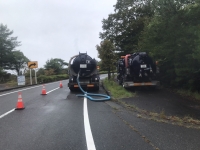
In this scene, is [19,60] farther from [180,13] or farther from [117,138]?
[117,138]

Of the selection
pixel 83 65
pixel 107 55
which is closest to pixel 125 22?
pixel 107 55

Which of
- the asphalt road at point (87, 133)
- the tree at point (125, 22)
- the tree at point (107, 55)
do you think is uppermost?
the tree at point (125, 22)

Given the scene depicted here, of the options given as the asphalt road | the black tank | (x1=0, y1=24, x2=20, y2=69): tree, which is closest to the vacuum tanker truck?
the black tank

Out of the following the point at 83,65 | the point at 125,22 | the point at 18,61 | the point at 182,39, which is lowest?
the point at 83,65

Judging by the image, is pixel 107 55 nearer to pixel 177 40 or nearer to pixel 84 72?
pixel 84 72

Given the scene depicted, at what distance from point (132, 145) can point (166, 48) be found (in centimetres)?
935

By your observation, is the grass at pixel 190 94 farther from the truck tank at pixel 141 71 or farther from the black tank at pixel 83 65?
the black tank at pixel 83 65

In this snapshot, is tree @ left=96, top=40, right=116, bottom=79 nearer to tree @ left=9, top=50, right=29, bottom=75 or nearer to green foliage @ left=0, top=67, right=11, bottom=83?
green foliage @ left=0, top=67, right=11, bottom=83

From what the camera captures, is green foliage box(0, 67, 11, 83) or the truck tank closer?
the truck tank

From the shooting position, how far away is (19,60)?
4700cm

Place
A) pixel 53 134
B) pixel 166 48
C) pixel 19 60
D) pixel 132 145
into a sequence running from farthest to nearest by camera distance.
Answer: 1. pixel 19 60
2. pixel 166 48
3. pixel 53 134
4. pixel 132 145

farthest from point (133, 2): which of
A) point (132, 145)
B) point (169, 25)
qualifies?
point (132, 145)

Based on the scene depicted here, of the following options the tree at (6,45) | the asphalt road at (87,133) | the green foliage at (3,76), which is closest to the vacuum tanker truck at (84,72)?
the asphalt road at (87,133)

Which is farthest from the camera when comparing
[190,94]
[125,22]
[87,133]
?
[125,22]
